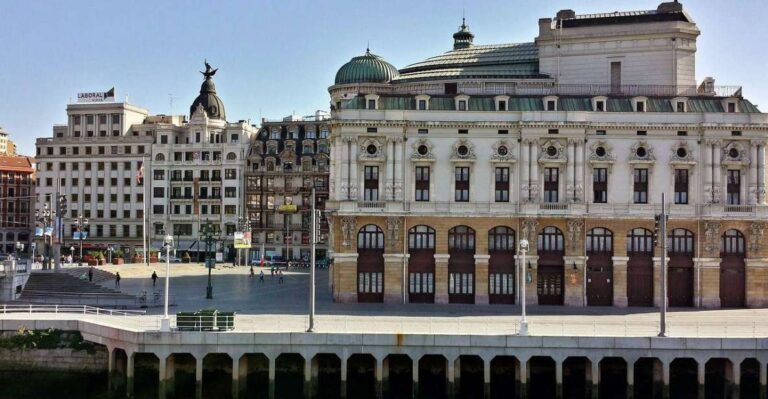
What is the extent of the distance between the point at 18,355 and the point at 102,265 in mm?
48533

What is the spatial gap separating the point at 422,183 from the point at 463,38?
42.7 metres

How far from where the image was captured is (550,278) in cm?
6544

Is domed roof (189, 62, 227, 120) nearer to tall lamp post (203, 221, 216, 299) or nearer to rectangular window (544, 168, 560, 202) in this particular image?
tall lamp post (203, 221, 216, 299)

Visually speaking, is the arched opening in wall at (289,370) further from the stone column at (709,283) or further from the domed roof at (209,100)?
the domed roof at (209,100)

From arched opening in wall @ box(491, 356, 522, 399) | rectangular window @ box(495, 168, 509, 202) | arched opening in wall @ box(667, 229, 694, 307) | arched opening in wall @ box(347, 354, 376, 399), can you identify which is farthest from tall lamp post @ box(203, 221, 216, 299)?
arched opening in wall @ box(667, 229, 694, 307)

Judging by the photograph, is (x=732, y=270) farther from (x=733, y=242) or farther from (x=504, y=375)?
(x=504, y=375)

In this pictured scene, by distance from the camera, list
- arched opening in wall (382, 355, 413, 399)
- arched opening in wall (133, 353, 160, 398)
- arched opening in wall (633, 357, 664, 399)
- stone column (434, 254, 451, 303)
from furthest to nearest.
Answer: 1. stone column (434, 254, 451, 303)
2. arched opening in wall (133, 353, 160, 398)
3. arched opening in wall (382, 355, 413, 399)
4. arched opening in wall (633, 357, 664, 399)

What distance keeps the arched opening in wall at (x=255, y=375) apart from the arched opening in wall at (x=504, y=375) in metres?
13.4

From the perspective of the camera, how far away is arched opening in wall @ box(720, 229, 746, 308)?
213 ft

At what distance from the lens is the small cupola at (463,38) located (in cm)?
10246

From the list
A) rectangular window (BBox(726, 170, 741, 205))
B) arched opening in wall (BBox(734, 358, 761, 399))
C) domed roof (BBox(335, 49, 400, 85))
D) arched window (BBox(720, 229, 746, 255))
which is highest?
domed roof (BBox(335, 49, 400, 85))

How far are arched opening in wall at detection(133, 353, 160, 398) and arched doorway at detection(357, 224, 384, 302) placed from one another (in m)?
21.3

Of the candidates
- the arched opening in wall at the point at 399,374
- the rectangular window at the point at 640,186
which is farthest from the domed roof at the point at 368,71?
the arched opening in wall at the point at 399,374

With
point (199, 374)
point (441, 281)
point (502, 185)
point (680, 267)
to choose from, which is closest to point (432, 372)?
point (199, 374)
